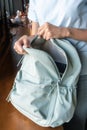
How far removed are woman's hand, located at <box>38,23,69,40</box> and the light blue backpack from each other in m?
0.02

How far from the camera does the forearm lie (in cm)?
83

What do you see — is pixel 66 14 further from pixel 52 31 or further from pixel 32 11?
pixel 32 11

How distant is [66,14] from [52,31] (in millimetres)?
73

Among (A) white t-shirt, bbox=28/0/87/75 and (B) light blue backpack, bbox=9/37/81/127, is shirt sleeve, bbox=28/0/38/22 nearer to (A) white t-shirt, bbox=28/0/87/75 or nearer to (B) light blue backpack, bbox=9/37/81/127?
(A) white t-shirt, bbox=28/0/87/75

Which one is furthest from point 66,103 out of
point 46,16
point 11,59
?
point 11,59

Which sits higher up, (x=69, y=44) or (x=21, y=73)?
(x=69, y=44)

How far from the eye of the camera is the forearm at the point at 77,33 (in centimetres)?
83

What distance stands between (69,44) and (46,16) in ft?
0.42

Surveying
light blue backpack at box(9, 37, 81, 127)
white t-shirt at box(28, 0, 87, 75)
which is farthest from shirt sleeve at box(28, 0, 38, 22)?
light blue backpack at box(9, 37, 81, 127)

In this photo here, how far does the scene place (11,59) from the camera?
144 centimetres

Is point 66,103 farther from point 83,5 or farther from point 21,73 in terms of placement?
point 83,5

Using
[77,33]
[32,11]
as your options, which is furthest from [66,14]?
[32,11]

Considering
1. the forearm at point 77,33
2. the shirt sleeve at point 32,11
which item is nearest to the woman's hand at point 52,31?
the forearm at point 77,33

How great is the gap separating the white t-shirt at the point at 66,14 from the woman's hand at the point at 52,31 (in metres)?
0.05
